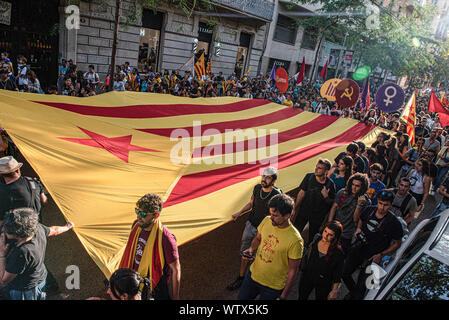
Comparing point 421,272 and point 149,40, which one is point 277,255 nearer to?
point 421,272

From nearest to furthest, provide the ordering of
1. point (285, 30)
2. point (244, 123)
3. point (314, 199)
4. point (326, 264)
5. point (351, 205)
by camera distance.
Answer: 1. point (326, 264)
2. point (351, 205)
3. point (314, 199)
4. point (244, 123)
5. point (285, 30)

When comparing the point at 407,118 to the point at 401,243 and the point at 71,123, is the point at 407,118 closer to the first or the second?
the point at 401,243

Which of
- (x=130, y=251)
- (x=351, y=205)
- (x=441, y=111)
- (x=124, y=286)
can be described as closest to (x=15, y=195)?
(x=130, y=251)

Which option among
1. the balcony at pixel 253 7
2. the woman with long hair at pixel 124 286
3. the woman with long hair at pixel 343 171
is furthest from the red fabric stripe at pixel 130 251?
the balcony at pixel 253 7

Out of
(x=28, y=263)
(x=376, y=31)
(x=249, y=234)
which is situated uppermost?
(x=376, y=31)

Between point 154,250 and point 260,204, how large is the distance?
166cm

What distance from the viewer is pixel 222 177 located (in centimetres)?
498

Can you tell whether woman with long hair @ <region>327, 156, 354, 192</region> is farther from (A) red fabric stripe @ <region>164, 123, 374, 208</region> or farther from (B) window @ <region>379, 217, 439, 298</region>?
(B) window @ <region>379, 217, 439, 298</region>

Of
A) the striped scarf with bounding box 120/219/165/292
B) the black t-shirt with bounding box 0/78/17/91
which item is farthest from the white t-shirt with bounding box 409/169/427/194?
the black t-shirt with bounding box 0/78/17/91

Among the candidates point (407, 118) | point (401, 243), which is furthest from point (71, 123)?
point (407, 118)

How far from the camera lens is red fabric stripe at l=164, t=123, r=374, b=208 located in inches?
169

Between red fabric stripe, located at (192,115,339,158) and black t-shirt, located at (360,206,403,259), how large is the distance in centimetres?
276

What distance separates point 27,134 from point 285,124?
5.94 metres

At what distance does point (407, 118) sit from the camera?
29.0 ft
